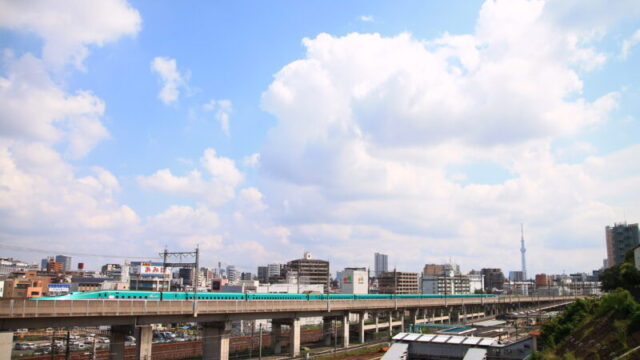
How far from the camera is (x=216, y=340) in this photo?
182ft

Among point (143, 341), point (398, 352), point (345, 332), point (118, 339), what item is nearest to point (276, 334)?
point (345, 332)

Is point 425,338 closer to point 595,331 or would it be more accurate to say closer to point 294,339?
point 595,331

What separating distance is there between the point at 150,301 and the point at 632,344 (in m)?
40.5

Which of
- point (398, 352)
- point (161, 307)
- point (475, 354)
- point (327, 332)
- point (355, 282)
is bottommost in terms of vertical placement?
point (327, 332)

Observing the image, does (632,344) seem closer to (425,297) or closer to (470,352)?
(470,352)

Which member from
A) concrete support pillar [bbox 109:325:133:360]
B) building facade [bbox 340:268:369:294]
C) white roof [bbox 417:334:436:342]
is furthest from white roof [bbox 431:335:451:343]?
building facade [bbox 340:268:369:294]

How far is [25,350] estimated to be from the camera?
70.1 metres

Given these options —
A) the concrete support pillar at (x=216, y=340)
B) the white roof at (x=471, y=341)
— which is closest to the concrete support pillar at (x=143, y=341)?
the concrete support pillar at (x=216, y=340)

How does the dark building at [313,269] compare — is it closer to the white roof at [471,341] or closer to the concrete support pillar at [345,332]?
the concrete support pillar at [345,332]

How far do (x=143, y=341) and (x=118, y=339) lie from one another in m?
3.32

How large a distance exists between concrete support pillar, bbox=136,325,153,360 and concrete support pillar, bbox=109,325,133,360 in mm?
1926

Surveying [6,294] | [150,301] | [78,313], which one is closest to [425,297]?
[150,301]

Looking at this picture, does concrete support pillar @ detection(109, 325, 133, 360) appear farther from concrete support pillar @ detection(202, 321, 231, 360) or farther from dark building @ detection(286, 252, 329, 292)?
dark building @ detection(286, 252, 329, 292)

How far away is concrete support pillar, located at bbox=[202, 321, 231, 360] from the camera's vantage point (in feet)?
181
